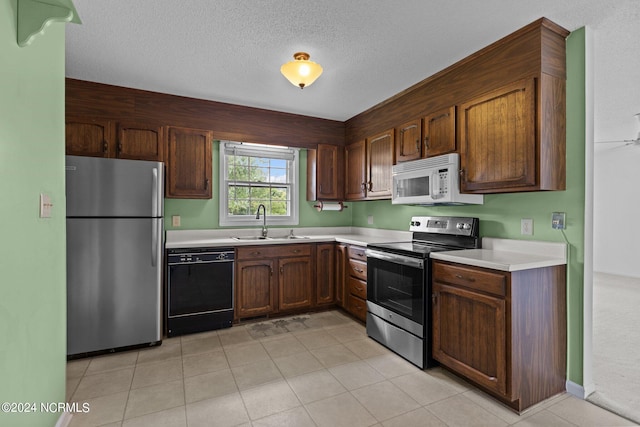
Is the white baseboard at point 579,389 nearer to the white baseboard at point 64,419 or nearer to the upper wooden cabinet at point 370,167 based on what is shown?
the upper wooden cabinet at point 370,167

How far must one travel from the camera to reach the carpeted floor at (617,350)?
2072 mm

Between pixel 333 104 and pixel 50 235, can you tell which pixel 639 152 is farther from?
pixel 50 235

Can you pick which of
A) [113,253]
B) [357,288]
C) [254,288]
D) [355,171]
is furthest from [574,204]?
[113,253]

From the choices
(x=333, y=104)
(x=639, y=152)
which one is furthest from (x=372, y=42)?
(x=639, y=152)

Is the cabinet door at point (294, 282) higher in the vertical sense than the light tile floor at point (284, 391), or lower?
higher

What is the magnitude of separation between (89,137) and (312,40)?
7.51 feet

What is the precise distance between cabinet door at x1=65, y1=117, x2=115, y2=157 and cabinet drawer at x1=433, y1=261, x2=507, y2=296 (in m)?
3.14

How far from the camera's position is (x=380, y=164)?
3713 millimetres

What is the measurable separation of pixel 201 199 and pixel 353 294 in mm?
2012

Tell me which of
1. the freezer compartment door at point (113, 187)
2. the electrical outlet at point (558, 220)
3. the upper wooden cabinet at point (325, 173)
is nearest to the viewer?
the electrical outlet at point (558, 220)

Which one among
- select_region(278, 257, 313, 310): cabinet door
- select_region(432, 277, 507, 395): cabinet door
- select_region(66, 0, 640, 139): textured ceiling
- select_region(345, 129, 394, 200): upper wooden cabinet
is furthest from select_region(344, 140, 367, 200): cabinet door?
select_region(432, 277, 507, 395): cabinet door

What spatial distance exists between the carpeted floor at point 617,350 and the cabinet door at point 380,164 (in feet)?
7.35

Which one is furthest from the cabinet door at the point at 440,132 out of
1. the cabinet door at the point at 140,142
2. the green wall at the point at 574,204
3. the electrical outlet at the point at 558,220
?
the cabinet door at the point at 140,142

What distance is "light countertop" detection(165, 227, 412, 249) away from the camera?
3.40 m
